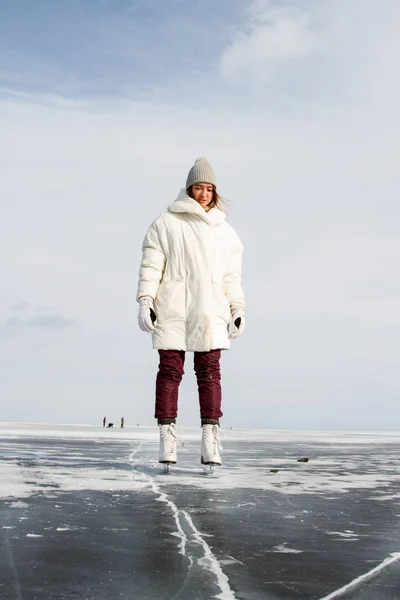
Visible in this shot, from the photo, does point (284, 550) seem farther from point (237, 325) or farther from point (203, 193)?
point (203, 193)

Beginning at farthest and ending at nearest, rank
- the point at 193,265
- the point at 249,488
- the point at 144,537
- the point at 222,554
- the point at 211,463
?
the point at 193,265 < the point at 211,463 < the point at 249,488 < the point at 144,537 < the point at 222,554

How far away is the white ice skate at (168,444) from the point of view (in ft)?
16.7

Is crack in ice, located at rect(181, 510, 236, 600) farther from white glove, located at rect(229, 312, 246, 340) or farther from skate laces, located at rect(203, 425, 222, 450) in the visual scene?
white glove, located at rect(229, 312, 246, 340)

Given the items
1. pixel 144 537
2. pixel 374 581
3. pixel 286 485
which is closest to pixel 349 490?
pixel 286 485

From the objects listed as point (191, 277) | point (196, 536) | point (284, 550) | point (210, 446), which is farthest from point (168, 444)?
point (284, 550)

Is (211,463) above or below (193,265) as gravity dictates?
below

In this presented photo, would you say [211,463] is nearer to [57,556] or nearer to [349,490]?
[349,490]

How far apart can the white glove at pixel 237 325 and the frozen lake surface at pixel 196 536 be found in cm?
140

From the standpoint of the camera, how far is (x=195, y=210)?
18.7 ft

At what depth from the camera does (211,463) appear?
502 cm

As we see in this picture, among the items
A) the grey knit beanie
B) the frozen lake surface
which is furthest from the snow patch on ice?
the grey knit beanie

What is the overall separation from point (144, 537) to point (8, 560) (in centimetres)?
53

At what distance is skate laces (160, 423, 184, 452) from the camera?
5.14 metres

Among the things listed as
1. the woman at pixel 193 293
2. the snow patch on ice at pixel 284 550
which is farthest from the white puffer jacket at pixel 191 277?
the snow patch on ice at pixel 284 550
